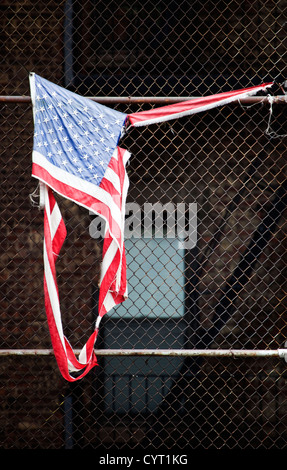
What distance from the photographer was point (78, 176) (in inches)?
117

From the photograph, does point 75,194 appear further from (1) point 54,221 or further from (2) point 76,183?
(1) point 54,221

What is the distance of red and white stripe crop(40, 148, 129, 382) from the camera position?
9.63ft

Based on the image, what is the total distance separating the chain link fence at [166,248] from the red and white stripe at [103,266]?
1.46 m

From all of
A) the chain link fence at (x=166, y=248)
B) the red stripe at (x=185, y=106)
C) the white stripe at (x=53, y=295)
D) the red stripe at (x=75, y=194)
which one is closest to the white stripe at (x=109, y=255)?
the red stripe at (x=75, y=194)

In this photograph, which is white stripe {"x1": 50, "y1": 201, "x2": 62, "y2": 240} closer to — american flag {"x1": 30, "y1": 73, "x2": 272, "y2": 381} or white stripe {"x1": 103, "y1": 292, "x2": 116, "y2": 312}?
american flag {"x1": 30, "y1": 73, "x2": 272, "y2": 381}

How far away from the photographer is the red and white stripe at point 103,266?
294 centimetres

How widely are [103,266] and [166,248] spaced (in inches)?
64.9

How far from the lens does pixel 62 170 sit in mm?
2969

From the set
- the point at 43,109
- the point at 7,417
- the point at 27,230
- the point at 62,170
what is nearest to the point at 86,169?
the point at 62,170

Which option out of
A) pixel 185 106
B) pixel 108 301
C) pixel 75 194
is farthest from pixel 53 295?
pixel 185 106

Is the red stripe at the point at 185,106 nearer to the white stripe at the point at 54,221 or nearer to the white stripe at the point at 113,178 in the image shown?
the white stripe at the point at 113,178

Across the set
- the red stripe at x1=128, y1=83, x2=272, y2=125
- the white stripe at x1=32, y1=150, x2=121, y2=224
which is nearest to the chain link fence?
the red stripe at x1=128, y1=83, x2=272, y2=125
